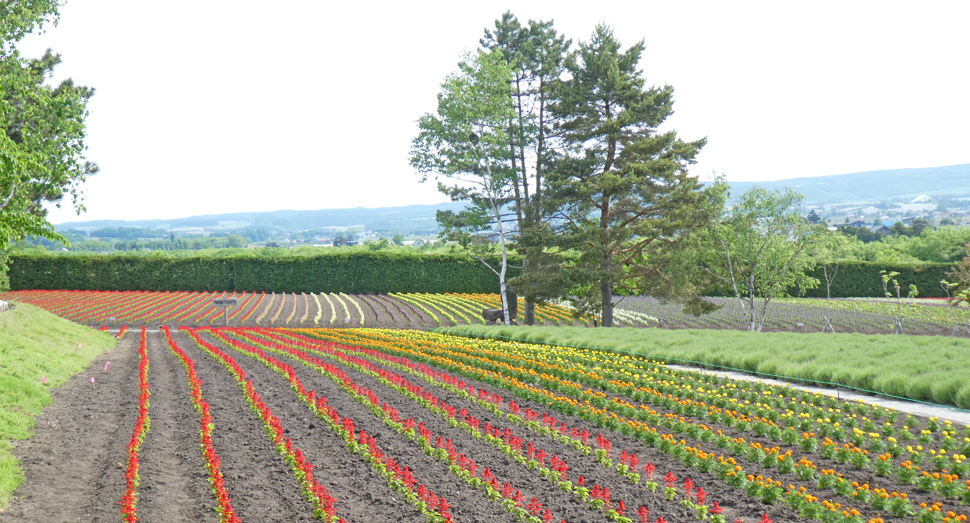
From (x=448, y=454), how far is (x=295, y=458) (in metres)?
2.02

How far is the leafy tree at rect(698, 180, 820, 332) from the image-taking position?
26859 mm

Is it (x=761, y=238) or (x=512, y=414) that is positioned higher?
(x=761, y=238)

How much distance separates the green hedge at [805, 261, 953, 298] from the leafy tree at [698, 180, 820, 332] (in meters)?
24.5

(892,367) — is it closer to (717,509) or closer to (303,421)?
(717,509)

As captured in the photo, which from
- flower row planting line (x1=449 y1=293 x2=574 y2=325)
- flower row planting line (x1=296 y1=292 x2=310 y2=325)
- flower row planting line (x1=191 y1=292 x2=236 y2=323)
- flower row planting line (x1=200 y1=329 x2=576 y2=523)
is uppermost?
flower row planting line (x1=200 y1=329 x2=576 y2=523)

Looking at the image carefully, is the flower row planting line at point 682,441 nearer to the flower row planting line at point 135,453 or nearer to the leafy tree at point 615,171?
the flower row planting line at point 135,453

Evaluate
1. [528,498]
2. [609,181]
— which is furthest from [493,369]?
[609,181]

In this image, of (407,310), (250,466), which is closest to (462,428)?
(250,466)

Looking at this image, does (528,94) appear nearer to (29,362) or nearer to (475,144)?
(475,144)

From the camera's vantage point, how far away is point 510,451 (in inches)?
340

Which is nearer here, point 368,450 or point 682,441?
point 368,450

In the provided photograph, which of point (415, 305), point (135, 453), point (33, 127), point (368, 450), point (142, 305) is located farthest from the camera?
point (415, 305)

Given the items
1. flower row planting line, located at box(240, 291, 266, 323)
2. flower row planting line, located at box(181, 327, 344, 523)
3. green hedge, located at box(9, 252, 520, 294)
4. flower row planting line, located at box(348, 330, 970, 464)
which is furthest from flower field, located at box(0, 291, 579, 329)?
flower row planting line, located at box(181, 327, 344, 523)

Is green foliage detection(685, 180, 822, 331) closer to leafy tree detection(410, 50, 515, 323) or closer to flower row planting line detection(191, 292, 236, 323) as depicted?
leafy tree detection(410, 50, 515, 323)
